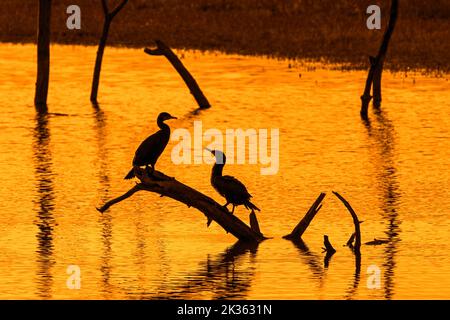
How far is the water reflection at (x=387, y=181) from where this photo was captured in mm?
22703

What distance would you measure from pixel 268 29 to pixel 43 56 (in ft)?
54.6

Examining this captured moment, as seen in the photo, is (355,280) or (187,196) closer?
(355,280)

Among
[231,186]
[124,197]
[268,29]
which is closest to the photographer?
[124,197]

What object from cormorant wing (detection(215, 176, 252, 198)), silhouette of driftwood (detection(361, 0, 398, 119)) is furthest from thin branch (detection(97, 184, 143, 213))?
silhouette of driftwood (detection(361, 0, 398, 119))

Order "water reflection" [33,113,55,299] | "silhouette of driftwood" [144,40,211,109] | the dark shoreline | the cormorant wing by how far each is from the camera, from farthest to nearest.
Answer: the dark shoreline → "silhouette of driftwood" [144,40,211,109] → the cormorant wing → "water reflection" [33,113,55,299]

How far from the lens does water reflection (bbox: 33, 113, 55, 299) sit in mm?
22016

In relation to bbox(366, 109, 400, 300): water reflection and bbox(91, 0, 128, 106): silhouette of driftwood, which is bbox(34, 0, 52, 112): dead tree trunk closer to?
bbox(91, 0, 128, 106): silhouette of driftwood

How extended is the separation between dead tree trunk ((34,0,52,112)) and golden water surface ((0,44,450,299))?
56 centimetres

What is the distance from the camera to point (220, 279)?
22.0 m

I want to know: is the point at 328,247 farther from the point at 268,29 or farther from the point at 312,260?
the point at 268,29

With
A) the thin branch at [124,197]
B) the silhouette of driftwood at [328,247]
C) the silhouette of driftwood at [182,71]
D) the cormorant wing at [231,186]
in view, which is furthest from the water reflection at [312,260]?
the silhouette of driftwood at [182,71]

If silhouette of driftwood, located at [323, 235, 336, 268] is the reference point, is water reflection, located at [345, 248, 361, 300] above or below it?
below

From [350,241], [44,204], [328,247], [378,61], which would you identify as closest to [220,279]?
[328,247]
